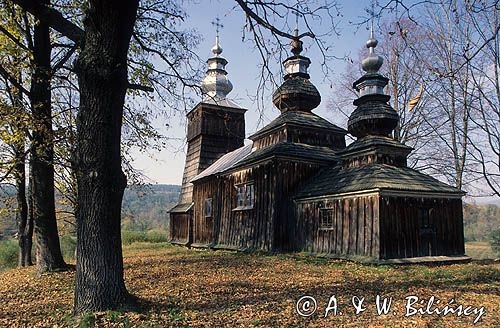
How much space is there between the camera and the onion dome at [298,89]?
21.3 m

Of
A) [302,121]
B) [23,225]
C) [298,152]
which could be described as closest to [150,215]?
[302,121]

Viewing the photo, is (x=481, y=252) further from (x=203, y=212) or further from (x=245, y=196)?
(x=245, y=196)

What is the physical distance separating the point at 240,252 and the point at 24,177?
9.93 m

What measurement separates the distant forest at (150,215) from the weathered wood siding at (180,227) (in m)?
2.39

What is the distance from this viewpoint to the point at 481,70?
1928 centimetres

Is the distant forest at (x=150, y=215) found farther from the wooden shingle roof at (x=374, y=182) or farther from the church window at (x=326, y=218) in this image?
the wooden shingle roof at (x=374, y=182)

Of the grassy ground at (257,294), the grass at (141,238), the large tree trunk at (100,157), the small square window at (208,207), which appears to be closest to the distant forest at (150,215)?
the grass at (141,238)

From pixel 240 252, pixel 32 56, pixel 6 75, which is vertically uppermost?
pixel 32 56

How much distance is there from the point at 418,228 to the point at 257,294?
8.48 metres

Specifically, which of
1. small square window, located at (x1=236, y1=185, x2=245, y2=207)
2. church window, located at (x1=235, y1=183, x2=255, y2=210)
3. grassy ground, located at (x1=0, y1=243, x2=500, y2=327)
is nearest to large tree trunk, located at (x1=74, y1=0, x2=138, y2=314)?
grassy ground, located at (x1=0, y1=243, x2=500, y2=327)

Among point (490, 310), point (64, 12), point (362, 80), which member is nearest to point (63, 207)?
point (64, 12)

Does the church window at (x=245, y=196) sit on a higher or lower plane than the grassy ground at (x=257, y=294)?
higher

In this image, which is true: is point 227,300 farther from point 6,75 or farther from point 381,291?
point 6,75

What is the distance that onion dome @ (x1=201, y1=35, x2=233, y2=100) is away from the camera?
1226 inches
